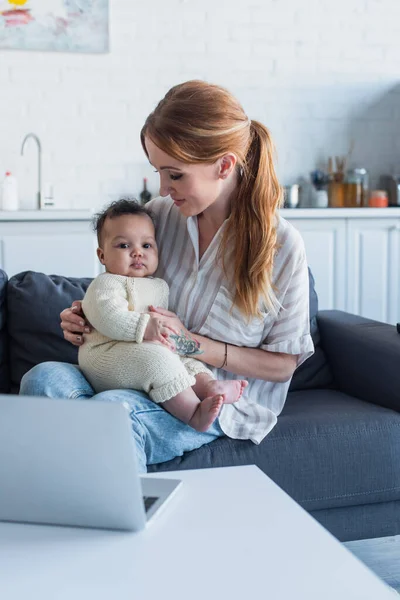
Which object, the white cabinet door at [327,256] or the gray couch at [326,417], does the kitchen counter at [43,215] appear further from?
the gray couch at [326,417]

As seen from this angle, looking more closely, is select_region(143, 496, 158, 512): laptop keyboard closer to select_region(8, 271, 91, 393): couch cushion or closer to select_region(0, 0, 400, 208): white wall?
select_region(8, 271, 91, 393): couch cushion

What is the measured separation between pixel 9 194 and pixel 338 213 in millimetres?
1789

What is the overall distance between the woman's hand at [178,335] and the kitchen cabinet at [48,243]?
225cm

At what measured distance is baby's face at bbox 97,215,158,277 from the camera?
2055 mm

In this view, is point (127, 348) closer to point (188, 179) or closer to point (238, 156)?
point (188, 179)

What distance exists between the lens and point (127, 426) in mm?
989

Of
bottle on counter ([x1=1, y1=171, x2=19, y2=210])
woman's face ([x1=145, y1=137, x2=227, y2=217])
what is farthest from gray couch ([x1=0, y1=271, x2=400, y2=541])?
bottle on counter ([x1=1, y1=171, x2=19, y2=210])

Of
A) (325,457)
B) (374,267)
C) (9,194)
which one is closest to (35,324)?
(325,457)

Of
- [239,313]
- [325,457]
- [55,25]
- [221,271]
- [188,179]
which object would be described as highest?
[55,25]

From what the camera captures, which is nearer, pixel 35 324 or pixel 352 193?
pixel 35 324

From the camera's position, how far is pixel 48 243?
4.21 m

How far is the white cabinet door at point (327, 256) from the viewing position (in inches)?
182

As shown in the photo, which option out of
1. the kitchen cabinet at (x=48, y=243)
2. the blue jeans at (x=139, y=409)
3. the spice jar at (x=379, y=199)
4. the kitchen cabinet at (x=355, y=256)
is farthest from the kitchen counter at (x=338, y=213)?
the blue jeans at (x=139, y=409)

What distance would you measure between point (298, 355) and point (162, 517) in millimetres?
1103
